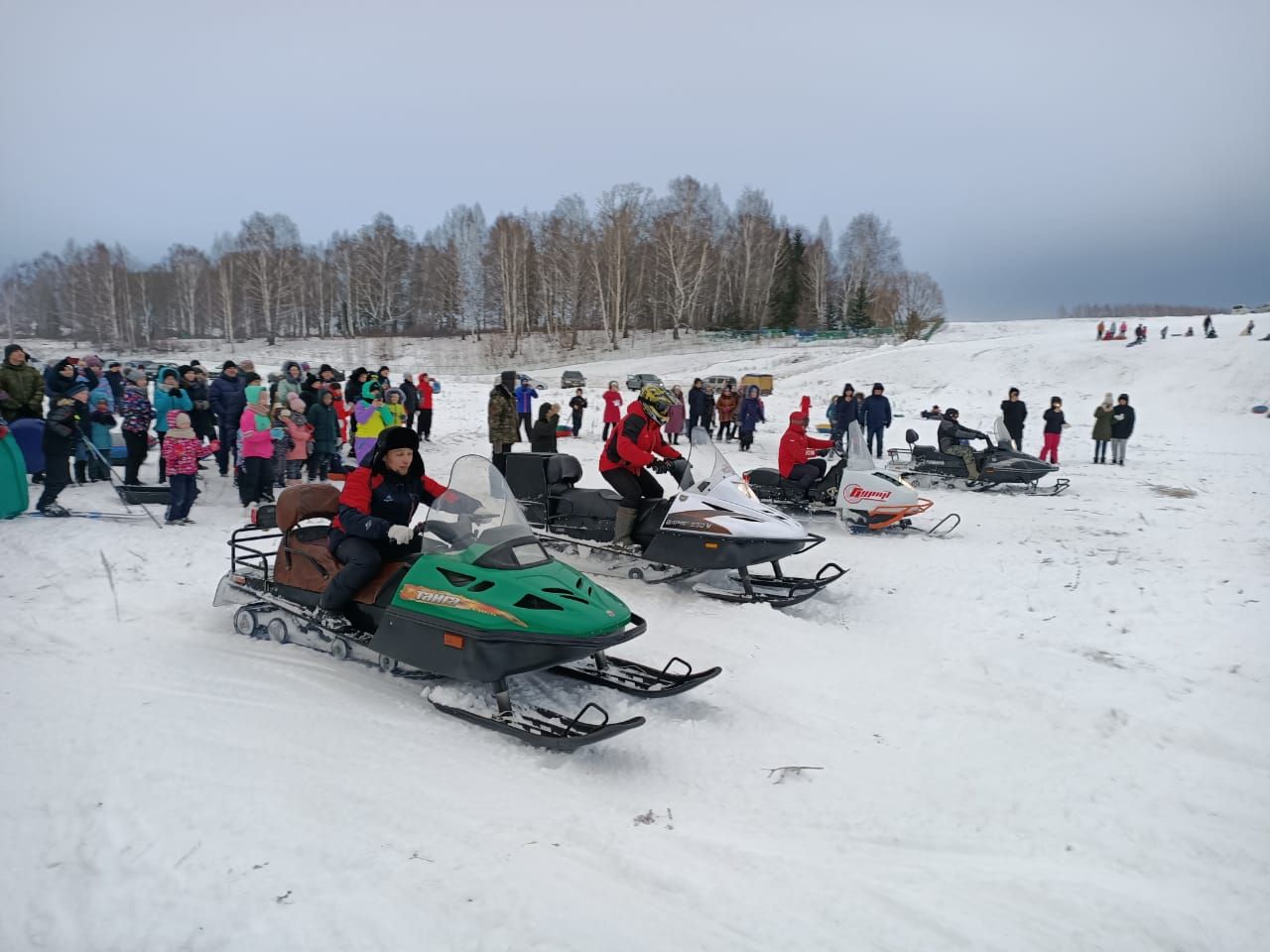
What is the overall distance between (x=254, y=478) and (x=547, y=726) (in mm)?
7456

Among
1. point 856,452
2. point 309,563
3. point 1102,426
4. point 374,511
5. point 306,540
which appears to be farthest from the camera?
point 1102,426

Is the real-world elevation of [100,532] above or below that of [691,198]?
below

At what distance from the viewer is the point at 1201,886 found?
346cm

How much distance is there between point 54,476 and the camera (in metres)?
8.77

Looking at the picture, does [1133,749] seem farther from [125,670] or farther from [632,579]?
[125,670]

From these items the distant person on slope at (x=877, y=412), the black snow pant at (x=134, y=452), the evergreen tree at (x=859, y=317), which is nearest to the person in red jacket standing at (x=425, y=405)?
the black snow pant at (x=134, y=452)

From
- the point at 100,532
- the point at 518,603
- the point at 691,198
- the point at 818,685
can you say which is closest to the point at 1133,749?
the point at 818,685

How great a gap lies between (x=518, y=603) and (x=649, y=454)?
354 cm

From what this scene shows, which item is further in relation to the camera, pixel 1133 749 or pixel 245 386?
pixel 245 386

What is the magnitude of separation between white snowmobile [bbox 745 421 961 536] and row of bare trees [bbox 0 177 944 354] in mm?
38144

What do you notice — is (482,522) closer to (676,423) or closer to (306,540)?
(306,540)

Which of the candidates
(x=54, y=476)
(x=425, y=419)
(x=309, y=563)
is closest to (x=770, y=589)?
(x=309, y=563)

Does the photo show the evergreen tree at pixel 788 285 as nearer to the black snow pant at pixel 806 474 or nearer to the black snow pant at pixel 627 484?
the black snow pant at pixel 806 474

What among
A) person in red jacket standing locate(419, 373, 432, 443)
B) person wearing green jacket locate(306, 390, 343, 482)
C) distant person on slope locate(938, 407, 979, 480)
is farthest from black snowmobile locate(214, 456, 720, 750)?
person in red jacket standing locate(419, 373, 432, 443)
